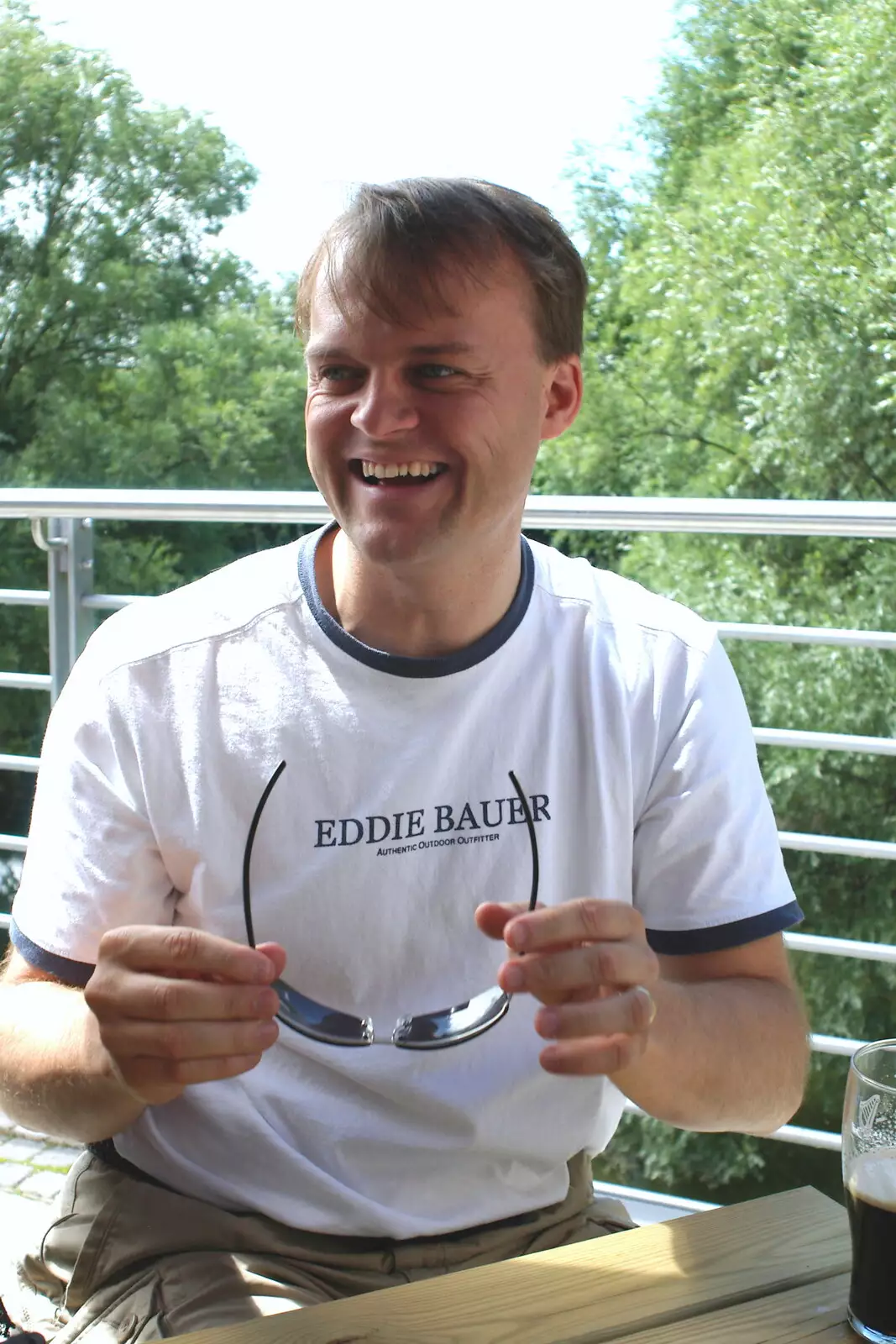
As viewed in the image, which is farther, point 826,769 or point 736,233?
point 736,233

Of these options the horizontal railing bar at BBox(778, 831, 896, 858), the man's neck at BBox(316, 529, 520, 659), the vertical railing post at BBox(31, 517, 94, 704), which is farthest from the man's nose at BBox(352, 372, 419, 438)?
the vertical railing post at BBox(31, 517, 94, 704)

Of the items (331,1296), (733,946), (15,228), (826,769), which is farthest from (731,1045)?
(15,228)

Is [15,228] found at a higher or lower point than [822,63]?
lower

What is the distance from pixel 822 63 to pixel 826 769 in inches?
214

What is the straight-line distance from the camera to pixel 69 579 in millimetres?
2547

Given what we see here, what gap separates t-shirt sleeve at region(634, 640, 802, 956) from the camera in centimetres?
122

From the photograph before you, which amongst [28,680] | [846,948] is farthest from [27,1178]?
[846,948]

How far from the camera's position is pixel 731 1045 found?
114cm

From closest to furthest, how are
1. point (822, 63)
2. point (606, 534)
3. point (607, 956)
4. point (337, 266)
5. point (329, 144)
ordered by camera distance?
point (607, 956)
point (337, 266)
point (822, 63)
point (606, 534)
point (329, 144)

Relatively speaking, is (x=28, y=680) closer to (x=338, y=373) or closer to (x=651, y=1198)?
Answer: (x=651, y=1198)

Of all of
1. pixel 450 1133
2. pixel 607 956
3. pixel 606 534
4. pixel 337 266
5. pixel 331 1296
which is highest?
pixel 337 266

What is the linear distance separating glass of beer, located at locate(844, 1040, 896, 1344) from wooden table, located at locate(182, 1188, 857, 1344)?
0.02 meters

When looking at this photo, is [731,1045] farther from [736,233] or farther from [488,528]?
[736,233]

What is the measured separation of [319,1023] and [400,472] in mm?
497
